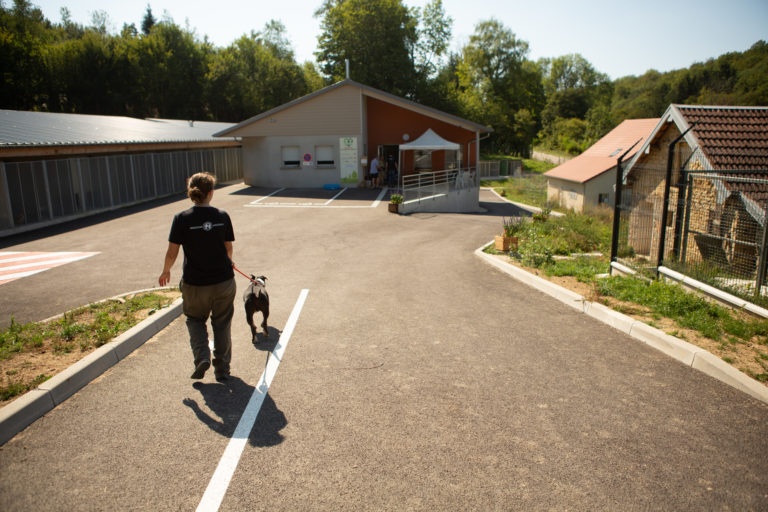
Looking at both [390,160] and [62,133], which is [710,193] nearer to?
[62,133]

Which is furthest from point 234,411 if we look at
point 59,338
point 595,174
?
point 595,174

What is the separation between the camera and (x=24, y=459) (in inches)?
155

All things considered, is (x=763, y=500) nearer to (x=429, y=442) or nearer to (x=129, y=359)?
(x=429, y=442)

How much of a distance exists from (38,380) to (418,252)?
9231 millimetres

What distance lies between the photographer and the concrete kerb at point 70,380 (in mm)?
4320

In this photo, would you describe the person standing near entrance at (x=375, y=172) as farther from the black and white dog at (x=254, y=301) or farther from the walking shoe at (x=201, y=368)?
the walking shoe at (x=201, y=368)

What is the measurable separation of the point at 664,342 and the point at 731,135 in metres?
5.93

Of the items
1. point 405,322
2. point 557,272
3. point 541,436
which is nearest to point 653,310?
point 557,272

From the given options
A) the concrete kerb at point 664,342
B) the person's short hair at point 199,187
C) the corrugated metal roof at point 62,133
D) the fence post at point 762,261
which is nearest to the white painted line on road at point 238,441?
the person's short hair at point 199,187

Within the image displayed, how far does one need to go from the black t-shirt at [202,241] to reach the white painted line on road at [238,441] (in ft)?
3.82

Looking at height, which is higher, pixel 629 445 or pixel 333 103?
pixel 333 103

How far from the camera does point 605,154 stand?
3628 centimetres

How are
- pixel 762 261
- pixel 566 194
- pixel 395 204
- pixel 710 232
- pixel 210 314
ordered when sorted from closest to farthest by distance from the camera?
pixel 210 314
pixel 762 261
pixel 710 232
pixel 395 204
pixel 566 194

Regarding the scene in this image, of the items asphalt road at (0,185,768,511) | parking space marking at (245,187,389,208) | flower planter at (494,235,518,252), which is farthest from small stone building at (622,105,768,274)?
parking space marking at (245,187,389,208)
